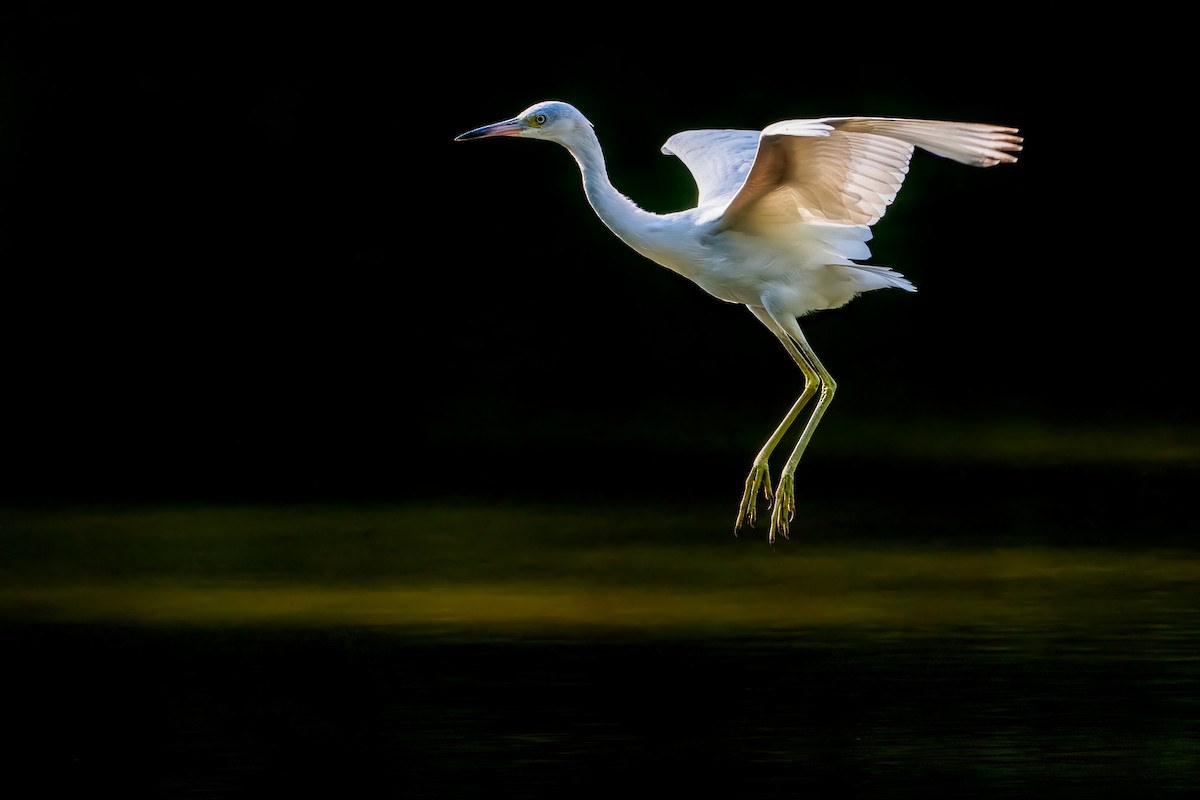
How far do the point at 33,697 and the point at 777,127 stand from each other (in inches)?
96.2

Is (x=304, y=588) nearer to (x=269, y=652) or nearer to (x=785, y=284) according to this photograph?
(x=269, y=652)

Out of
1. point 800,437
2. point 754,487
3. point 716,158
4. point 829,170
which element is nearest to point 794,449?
point 800,437

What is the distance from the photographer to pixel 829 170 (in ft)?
21.5

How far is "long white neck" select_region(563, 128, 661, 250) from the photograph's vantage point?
661 centimetres

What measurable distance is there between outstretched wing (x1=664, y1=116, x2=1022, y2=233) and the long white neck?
0.69 feet

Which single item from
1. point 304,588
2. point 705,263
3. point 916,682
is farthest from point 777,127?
point 304,588

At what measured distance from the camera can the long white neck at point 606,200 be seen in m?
6.61

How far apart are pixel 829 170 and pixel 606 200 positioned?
643 millimetres

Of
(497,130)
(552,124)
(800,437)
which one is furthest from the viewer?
(800,437)

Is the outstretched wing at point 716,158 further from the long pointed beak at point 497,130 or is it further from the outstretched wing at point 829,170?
the long pointed beak at point 497,130

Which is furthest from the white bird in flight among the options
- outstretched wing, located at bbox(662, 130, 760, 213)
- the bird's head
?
outstretched wing, located at bbox(662, 130, 760, 213)

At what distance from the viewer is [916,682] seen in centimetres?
598

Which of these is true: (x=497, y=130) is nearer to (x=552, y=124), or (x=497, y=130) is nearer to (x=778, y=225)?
(x=552, y=124)

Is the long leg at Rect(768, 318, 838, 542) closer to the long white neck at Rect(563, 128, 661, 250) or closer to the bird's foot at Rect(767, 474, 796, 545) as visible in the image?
the bird's foot at Rect(767, 474, 796, 545)
